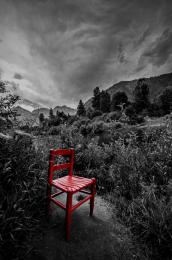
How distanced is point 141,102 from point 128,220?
25.7 metres

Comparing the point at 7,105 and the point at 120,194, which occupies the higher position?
the point at 7,105

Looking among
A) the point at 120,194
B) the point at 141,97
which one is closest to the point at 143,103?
the point at 141,97

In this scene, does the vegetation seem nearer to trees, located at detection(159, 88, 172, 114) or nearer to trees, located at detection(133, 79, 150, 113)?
trees, located at detection(159, 88, 172, 114)

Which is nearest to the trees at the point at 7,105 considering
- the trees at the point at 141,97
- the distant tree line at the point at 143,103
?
the distant tree line at the point at 143,103

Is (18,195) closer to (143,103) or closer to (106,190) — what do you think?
(106,190)

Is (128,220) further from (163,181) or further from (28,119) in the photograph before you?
(28,119)

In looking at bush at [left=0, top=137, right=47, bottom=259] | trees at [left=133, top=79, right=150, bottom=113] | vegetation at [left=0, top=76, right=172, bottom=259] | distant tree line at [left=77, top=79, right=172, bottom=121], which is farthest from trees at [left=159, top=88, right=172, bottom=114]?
bush at [left=0, top=137, right=47, bottom=259]

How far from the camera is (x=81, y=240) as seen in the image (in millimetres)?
1782

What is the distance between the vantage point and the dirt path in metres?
1.56

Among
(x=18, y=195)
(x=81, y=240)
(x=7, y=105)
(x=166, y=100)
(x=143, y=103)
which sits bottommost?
(x=81, y=240)

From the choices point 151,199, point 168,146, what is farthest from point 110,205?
point 168,146

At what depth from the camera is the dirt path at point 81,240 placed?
1559mm

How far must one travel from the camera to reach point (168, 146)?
9.54ft

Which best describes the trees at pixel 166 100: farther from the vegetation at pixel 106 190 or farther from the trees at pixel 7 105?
the trees at pixel 7 105
